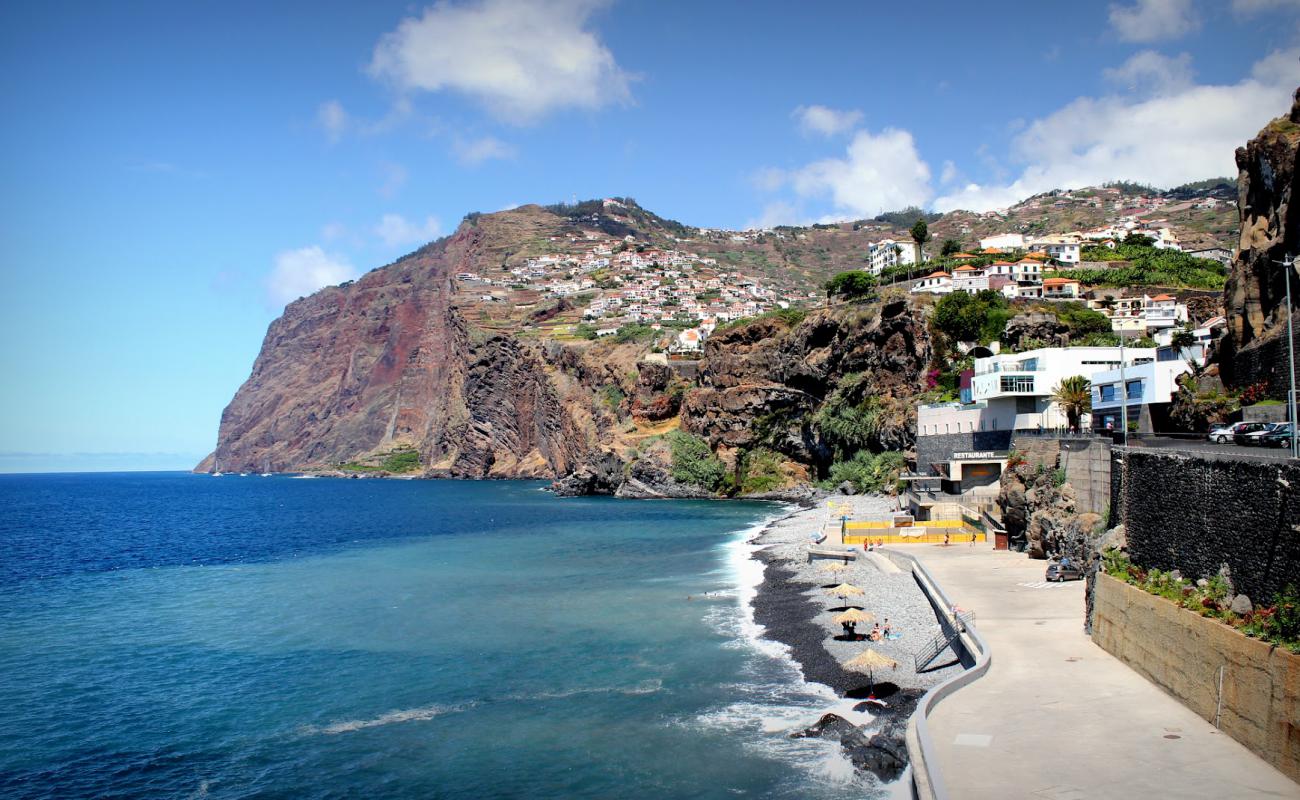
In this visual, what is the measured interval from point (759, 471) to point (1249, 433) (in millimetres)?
61628

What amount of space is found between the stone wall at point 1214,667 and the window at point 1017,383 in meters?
29.5

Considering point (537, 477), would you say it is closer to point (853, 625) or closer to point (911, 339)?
point (911, 339)

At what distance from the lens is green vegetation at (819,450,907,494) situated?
2491 inches

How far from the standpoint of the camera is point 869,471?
67250 millimetres

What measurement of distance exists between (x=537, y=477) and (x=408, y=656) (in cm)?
10792

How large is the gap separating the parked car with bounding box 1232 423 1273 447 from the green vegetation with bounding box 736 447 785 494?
196ft

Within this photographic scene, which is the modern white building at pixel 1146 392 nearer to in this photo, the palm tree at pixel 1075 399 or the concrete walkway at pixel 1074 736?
the palm tree at pixel 1075 399

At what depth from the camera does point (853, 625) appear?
970 inches

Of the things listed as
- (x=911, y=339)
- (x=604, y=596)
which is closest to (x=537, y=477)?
(x=911, y=339)

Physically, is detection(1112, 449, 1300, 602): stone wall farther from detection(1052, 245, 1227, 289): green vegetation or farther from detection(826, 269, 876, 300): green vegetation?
detection(826, 269, 876, 300): green vegetation

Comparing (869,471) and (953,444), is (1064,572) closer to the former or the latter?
(953,444)

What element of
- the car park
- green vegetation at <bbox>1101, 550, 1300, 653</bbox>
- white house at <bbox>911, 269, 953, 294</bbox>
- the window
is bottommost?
the car park

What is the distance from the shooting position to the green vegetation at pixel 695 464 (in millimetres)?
84375

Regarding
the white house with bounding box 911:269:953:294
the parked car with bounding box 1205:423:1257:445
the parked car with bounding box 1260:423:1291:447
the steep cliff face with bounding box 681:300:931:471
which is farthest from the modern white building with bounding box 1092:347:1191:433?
the white house with bounding box 911:269:953:294
